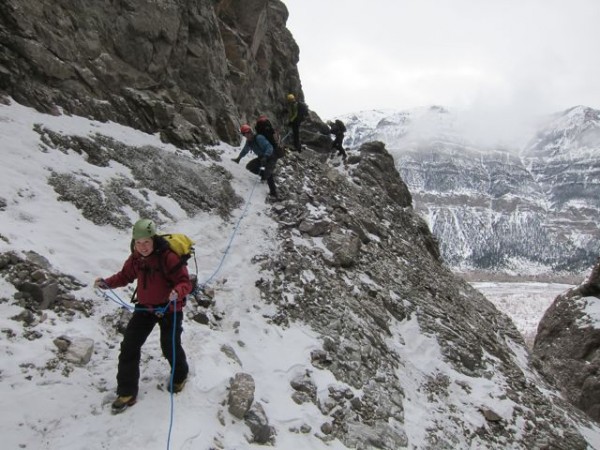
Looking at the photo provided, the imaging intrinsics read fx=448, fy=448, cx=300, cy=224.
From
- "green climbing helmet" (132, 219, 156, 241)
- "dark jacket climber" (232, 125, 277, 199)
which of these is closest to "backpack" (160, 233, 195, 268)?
"green climbing helmet" (132, 219, 156, 241)

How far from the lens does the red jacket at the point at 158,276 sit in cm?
629

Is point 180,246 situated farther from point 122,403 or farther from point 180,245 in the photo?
point 122,403

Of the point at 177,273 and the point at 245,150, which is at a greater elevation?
the point at 245,150

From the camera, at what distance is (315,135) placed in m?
27.5

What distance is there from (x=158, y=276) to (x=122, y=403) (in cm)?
182

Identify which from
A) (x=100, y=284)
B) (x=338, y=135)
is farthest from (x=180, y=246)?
(x=338, y=135)

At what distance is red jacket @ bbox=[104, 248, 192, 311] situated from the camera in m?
6.29

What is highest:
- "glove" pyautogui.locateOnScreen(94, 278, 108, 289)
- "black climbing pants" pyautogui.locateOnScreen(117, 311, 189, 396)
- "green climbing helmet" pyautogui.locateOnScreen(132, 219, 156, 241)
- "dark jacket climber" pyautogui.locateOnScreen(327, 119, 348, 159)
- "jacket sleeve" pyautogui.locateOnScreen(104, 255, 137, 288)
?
"dark jacket climber" pyautogui.locateOnScreen(327, 119, 348, 159)

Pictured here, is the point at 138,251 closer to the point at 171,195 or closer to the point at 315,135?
the point at 171,195

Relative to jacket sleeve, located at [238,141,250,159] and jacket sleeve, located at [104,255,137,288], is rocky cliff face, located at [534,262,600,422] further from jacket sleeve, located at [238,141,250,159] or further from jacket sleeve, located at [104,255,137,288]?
jacket sleeve, located at [104,255,137,288]

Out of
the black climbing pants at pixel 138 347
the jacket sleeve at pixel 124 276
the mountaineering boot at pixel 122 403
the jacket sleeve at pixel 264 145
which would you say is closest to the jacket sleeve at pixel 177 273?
the black climbing pants at pixel 138 347

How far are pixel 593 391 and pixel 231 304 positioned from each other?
1961cm

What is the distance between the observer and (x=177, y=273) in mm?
6320

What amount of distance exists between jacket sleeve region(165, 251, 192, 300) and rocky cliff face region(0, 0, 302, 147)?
10.1 meters
